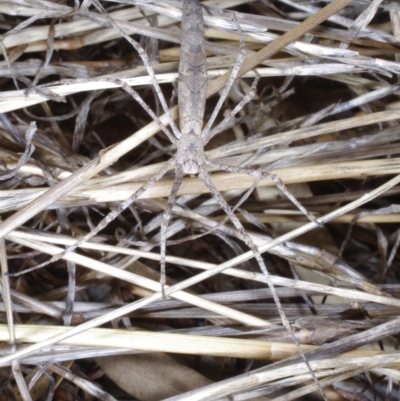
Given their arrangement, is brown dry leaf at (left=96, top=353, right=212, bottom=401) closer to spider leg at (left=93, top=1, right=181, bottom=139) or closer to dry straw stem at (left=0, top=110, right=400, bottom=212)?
dry straw stem at (left=0, top=110, right=400, bottom=212)

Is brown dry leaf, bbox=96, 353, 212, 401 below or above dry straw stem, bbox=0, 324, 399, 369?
below

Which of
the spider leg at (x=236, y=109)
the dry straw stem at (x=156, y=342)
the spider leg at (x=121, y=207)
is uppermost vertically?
the spider leg at (x=236, y=109)

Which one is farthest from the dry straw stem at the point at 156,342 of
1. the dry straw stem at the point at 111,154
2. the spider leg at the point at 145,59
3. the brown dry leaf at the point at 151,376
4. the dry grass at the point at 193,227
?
the spider leg at the point at 145,59

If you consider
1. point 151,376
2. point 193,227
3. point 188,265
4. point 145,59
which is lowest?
point 151,376

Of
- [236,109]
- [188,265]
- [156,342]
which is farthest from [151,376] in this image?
[236,109]

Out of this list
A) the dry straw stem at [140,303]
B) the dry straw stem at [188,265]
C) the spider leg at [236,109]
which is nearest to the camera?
the dry straw stem at [140,303]

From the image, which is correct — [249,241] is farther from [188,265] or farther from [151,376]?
[151,376]

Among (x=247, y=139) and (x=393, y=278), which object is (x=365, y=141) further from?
(x=393, y=278)

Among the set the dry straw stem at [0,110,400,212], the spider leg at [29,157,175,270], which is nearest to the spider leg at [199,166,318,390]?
the dry straw stem at [0,110,400,212]

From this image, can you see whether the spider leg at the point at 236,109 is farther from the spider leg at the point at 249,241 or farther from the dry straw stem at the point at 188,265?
the dry straw stem at the point at 188,265
